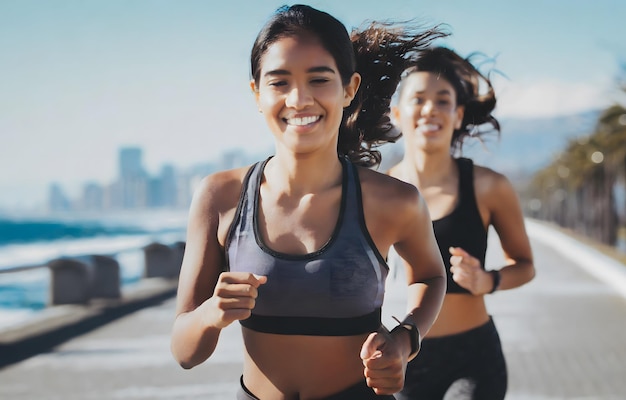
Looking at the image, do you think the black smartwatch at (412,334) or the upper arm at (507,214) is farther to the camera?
the upper arm at (507,214)

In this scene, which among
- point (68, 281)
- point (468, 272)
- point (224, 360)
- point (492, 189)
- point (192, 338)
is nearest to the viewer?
point (192, 338)

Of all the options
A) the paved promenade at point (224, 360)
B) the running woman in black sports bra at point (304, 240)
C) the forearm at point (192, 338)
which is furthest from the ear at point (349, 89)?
the paved promenade at point (224, 360)

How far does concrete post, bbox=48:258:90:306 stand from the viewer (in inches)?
474

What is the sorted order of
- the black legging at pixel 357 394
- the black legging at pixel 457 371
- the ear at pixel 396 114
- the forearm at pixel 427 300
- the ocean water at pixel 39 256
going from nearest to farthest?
the black legging at pixel 357 394, the forearm at pixel 427 300, the black legging at pixel 457 371, the ear at pixel 396 114, the ocean water at pixel 39 256

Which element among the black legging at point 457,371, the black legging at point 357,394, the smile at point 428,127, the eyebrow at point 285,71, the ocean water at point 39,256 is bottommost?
the ocean water at point 39,256

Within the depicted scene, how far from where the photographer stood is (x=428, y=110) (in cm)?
364

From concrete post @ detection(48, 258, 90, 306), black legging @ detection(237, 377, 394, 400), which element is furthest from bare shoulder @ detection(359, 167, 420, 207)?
concrete post @ detection(48, 258, 90, 306)

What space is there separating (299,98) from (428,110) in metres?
1.61

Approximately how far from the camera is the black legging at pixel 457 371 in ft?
11.3

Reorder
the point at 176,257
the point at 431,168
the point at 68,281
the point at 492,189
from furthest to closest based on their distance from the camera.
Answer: the point at 176,257 < the point at 68,281 < the point at 431,168 < the point at 492,189

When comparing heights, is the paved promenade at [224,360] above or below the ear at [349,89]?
below

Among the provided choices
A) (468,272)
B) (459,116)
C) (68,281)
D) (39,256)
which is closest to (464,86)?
(459,116)

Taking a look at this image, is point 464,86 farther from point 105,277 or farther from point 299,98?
point 105,277

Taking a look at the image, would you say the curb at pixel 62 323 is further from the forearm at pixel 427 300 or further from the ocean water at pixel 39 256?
the forearm at pixel 427 300
